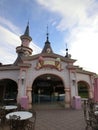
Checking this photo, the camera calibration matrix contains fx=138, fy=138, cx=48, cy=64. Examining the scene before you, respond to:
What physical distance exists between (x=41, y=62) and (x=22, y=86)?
3.04m

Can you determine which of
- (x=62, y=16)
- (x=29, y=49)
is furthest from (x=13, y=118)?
(x=29, y=49)

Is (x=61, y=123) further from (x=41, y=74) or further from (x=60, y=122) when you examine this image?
(x=41, y=74)

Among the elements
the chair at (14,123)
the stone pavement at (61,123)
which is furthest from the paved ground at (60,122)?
the chair at (14,123)

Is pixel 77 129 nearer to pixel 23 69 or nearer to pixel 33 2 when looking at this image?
pixel 33 2

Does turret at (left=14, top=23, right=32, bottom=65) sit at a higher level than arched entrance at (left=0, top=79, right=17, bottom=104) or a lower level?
higher

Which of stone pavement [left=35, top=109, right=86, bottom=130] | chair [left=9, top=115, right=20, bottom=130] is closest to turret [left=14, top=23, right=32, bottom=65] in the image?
stone pavement [left=35, top=109, right=86, bottom=130]

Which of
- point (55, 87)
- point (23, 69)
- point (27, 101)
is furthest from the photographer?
point (55, 87)

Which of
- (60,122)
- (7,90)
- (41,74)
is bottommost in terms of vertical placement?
(60,122)

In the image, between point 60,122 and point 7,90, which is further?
point 7,90

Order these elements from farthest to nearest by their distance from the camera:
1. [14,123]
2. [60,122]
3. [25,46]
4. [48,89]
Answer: [25,46] → [48,89] → [60,122] → [14,123]

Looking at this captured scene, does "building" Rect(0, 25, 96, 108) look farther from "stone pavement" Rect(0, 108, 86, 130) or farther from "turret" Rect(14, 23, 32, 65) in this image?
"turret" Rect(14, 23, 32, 65)

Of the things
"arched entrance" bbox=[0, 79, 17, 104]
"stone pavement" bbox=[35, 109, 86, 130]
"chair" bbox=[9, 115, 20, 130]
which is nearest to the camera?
"chair" bbox=[9, 115, 20, 130]

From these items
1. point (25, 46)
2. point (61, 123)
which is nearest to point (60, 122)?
point (61, 123)

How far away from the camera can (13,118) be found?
4938 mm
